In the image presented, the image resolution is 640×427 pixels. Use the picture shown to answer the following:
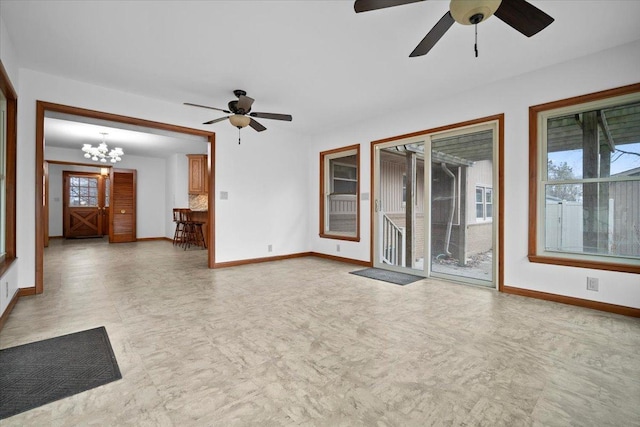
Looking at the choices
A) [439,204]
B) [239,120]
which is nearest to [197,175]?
[239,120]

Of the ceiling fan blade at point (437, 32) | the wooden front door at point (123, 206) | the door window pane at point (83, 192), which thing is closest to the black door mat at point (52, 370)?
the ceiling fan blade at point (437, 32)

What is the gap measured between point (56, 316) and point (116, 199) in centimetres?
693

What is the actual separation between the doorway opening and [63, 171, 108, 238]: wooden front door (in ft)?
34.1

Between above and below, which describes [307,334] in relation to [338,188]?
below

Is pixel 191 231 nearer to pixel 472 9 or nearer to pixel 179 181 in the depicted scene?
pixel 179 181

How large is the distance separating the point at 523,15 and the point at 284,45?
203cm

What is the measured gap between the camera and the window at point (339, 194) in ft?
19.3

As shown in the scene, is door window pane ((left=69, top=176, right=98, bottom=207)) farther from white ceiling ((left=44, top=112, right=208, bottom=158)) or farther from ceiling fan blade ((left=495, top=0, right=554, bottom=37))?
ceiling fan blade ((left=495, top=0, right=554, bottom=37))

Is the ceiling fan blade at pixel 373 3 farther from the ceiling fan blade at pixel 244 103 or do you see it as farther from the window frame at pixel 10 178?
the window frame at pixel 10 178

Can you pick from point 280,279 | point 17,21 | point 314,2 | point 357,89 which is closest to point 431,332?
point 280,279

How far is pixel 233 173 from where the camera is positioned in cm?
535

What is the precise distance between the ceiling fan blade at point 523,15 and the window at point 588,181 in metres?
1.76

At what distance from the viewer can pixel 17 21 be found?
2.60 m

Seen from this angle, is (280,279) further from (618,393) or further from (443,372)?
(618,393)
